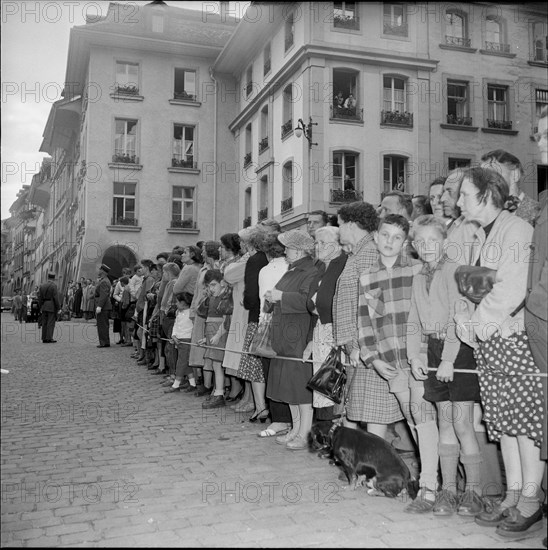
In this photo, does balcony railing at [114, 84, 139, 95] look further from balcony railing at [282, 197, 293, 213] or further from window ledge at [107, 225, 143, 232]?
balcony railing at [282, 197, 293, 213]

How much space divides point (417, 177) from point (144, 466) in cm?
1961

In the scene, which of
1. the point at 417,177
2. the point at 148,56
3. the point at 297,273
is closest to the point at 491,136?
the point at 417,177

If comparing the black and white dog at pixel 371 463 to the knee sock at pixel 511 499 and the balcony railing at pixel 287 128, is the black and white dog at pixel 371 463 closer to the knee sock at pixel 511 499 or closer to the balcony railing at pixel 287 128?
the knee sock at pixel 511 499

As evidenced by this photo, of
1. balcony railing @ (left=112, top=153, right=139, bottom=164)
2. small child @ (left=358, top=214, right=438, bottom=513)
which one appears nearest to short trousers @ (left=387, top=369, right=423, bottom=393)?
small child @ (left=358, top=214, right=438, bottom=513)

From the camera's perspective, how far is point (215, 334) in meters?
8.34

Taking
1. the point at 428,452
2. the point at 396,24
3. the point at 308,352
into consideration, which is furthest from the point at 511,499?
the point at 396,24

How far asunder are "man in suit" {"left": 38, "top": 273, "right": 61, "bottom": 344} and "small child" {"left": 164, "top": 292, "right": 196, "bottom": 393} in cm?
777

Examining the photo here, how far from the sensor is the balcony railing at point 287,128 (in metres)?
24.0

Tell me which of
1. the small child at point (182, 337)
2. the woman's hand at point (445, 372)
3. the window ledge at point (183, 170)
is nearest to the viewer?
the woman's hand at point (445, 372)

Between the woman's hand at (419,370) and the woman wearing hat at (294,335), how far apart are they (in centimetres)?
173

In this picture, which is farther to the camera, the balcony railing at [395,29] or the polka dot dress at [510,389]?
the balcony railing at [395,29]

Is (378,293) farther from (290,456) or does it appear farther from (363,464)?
(290,456)

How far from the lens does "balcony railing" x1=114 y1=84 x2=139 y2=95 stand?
3006 centimetres

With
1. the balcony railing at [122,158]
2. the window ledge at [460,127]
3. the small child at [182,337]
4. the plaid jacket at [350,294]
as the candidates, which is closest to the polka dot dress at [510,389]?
the plaid jacket at [350,294]
